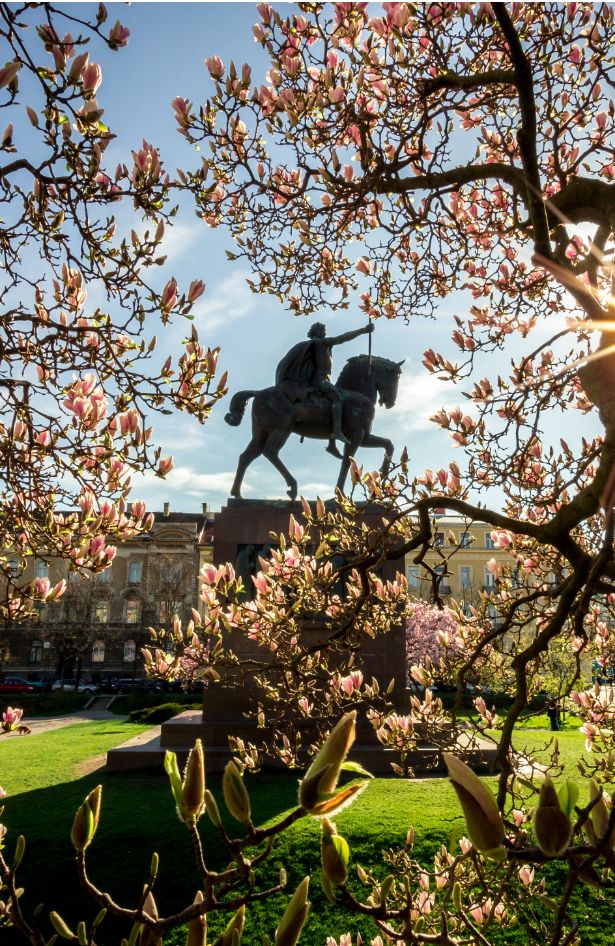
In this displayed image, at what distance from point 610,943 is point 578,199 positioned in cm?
592

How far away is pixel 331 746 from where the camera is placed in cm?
84

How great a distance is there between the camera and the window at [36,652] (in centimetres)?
4912

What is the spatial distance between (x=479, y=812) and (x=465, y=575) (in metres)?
54.1

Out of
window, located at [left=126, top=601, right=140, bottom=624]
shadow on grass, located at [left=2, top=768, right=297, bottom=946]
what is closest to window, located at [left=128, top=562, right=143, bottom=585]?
window, located at [left=126, top=601, right=140, bottom=624]

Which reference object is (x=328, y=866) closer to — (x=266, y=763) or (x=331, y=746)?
(x=331, y=746)

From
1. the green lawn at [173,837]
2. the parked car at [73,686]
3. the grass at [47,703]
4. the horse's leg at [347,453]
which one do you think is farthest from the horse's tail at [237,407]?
the parked car at [73,686]

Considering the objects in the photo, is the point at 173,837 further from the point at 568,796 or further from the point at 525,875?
the point at 568,796

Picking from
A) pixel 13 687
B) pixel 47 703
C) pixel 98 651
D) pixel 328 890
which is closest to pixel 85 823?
pixel 328 890

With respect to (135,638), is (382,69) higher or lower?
higher

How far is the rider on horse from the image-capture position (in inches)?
534

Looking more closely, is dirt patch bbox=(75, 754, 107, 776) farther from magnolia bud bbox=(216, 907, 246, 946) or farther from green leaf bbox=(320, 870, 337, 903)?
magnolia bud bbox=(216, 907, 246, 946)

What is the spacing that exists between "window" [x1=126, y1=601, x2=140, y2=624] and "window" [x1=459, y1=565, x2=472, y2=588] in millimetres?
25810

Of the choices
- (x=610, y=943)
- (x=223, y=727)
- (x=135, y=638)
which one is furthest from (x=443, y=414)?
(x=135, y=638)

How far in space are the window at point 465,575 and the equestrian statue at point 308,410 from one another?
40298 millimetres
